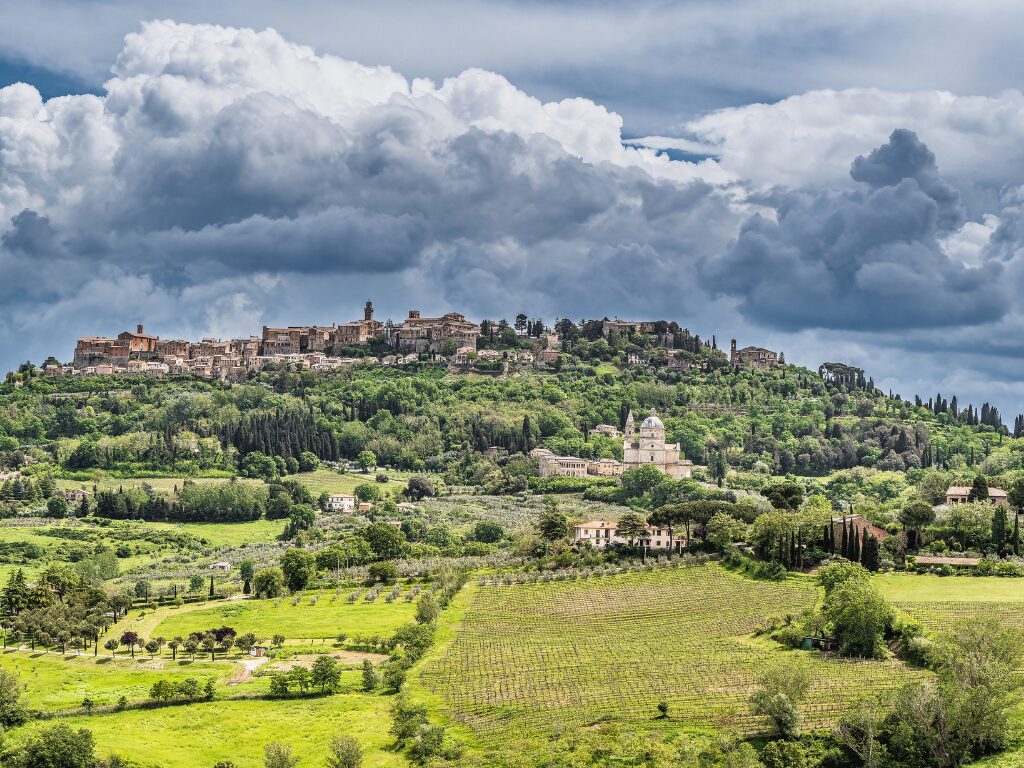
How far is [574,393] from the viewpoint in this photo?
17750cm

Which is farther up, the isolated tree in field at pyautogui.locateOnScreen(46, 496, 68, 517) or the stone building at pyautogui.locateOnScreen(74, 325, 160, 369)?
the stone building at pyautogui.locateOnScreen(74, 325, 160, 369)

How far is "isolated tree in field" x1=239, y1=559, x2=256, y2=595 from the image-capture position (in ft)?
261

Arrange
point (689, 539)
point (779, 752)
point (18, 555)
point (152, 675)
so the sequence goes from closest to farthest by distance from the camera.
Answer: point (779, 752) < point (152, 675) < point (689, 539) < point (18, 555)

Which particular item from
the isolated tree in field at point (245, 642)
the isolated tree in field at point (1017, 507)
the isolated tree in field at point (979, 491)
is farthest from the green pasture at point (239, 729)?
the isolated tree in field at point (979, 491)

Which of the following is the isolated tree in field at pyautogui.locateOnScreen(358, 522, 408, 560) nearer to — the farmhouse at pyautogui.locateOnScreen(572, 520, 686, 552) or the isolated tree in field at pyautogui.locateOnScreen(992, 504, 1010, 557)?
the farmhouse at pyautogui.locateOnScreen(572, 520, 686, 552)

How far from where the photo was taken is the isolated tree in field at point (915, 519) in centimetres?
7788

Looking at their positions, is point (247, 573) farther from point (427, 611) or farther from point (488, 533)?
point (427, 611)

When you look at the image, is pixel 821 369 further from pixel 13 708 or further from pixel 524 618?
pixel 13 708

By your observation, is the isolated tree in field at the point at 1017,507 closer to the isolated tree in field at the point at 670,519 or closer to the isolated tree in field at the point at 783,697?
the isolated tree in field at the point at 670,519

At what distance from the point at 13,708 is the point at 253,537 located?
61.4 metres

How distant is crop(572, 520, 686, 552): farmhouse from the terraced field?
27.5ft

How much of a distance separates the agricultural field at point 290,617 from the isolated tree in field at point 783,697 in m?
23.8

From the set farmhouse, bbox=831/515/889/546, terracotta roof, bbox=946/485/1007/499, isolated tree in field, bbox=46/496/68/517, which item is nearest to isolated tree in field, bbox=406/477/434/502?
isolated tree in field, bbox=46/496/68/517

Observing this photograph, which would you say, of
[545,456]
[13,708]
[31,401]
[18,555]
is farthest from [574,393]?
[13,708]
